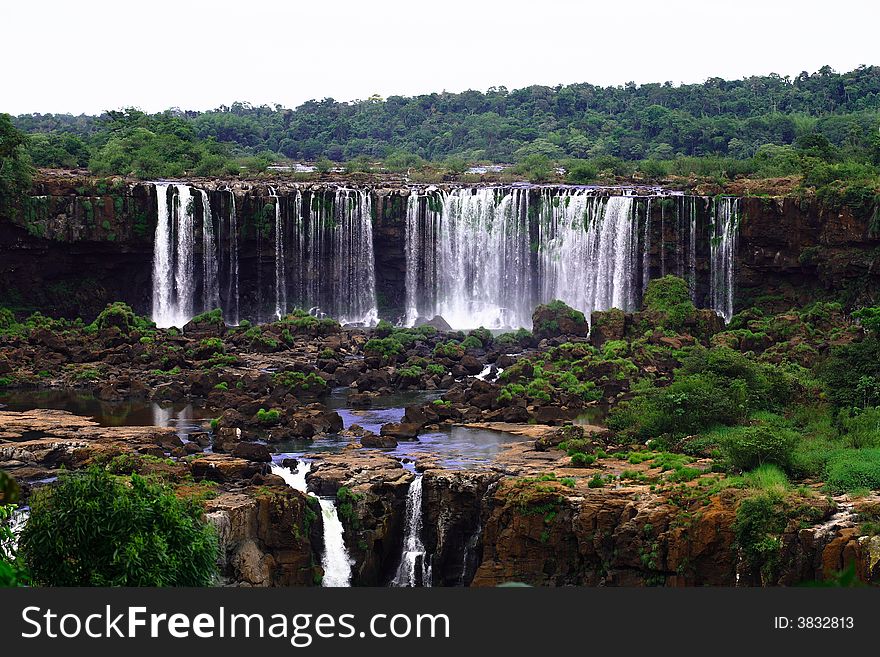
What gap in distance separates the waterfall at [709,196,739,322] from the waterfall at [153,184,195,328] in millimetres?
→ 21715

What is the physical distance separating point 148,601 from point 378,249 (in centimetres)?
5275

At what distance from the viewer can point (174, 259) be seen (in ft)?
211

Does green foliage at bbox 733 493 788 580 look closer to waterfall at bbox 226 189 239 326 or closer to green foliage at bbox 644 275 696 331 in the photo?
green foliage at bbox 644 275 696 331

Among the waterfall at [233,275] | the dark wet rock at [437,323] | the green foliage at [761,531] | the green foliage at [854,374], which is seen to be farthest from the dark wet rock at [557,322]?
the green foliage at [761,531]

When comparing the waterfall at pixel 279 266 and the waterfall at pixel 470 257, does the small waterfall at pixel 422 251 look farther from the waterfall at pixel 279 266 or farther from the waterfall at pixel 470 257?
the waterfall at pixel 279 266

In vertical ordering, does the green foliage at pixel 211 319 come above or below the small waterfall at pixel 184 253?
below

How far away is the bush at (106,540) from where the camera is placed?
77.4ft

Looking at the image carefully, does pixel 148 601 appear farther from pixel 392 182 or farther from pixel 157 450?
pixel 392 182

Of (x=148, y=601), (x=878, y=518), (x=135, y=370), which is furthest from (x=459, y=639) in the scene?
(x=135, y=370)

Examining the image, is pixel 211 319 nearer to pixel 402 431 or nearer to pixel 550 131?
pixel 402 431

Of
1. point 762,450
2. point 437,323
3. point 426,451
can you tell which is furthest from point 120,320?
point 762,450

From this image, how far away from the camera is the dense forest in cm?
7725

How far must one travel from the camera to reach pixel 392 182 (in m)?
72.2

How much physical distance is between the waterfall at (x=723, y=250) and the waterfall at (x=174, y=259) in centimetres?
2171
